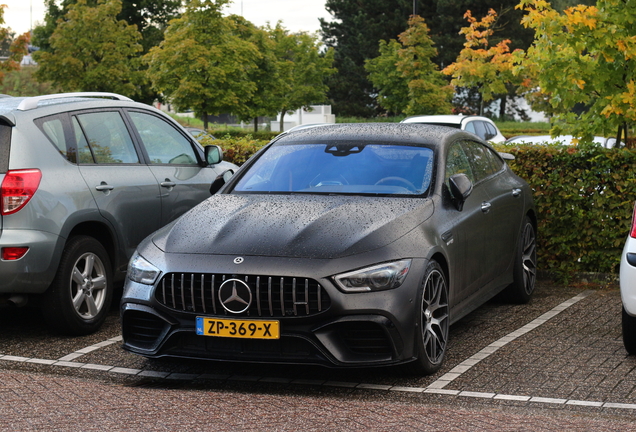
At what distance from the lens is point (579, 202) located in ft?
31.9

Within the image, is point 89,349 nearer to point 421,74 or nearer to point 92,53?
point 421,74

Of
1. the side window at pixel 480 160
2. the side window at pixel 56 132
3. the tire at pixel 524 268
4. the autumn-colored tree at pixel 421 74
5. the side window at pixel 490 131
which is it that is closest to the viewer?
the side window at pixel 56 132

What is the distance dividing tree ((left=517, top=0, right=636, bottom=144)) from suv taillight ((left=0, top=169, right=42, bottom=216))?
605 centimetres

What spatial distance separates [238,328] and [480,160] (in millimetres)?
3252

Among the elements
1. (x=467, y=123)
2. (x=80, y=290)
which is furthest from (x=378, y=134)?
(x=467, y=123)

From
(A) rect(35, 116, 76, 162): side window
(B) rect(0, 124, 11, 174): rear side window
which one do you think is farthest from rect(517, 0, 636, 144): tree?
(B) rect(0, 124, 11, 174): rear side window

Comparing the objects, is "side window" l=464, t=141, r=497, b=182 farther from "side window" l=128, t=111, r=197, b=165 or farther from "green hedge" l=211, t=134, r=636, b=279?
"side window" l=128, t=111, r=197, b=165

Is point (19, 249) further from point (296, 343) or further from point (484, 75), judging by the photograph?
point (484, 75)

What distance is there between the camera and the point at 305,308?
5559 mm

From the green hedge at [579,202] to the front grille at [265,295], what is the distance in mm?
4969

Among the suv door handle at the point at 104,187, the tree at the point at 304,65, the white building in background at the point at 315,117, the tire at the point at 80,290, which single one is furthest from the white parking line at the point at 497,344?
the white building in background at the point at 315,117

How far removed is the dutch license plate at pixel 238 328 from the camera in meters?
5.57

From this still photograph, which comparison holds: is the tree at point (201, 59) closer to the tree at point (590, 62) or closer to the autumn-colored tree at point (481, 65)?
the autumn-colored tree at point (481, 65)

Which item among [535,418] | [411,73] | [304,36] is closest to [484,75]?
[411,73]
